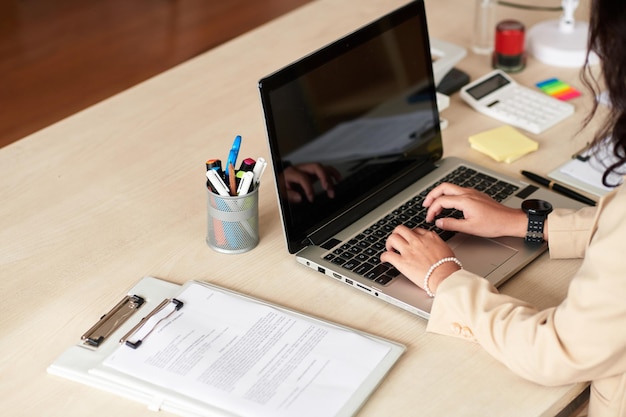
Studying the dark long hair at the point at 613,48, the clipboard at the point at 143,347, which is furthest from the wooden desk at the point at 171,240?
the dark long hair at the point at 613,48

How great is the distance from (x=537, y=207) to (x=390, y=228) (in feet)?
0.84

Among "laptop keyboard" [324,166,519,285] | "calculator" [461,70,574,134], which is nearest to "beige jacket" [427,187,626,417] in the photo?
"laptop keyboard" [324,166,519,285]

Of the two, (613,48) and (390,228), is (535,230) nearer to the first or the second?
(390,228)

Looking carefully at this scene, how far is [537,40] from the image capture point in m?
2.11

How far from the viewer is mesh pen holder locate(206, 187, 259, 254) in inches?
57.0

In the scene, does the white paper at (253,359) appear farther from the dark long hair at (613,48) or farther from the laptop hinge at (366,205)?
the dark long hair at (613,48)

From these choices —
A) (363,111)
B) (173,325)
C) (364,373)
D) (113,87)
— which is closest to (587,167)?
(363,111)

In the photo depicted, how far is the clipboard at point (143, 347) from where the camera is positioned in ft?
3.85

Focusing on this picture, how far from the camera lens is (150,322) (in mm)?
1310

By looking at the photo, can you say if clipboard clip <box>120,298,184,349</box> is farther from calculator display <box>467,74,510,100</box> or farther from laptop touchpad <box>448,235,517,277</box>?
calculator display <box>467,74,510,100</box>

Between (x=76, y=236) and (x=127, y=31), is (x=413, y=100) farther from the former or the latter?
(x=127, y=31)

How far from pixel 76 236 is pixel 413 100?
2.15ft

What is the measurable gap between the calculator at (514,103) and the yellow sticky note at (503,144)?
6 centimetres

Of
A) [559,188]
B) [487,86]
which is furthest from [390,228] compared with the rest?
[487,86]
